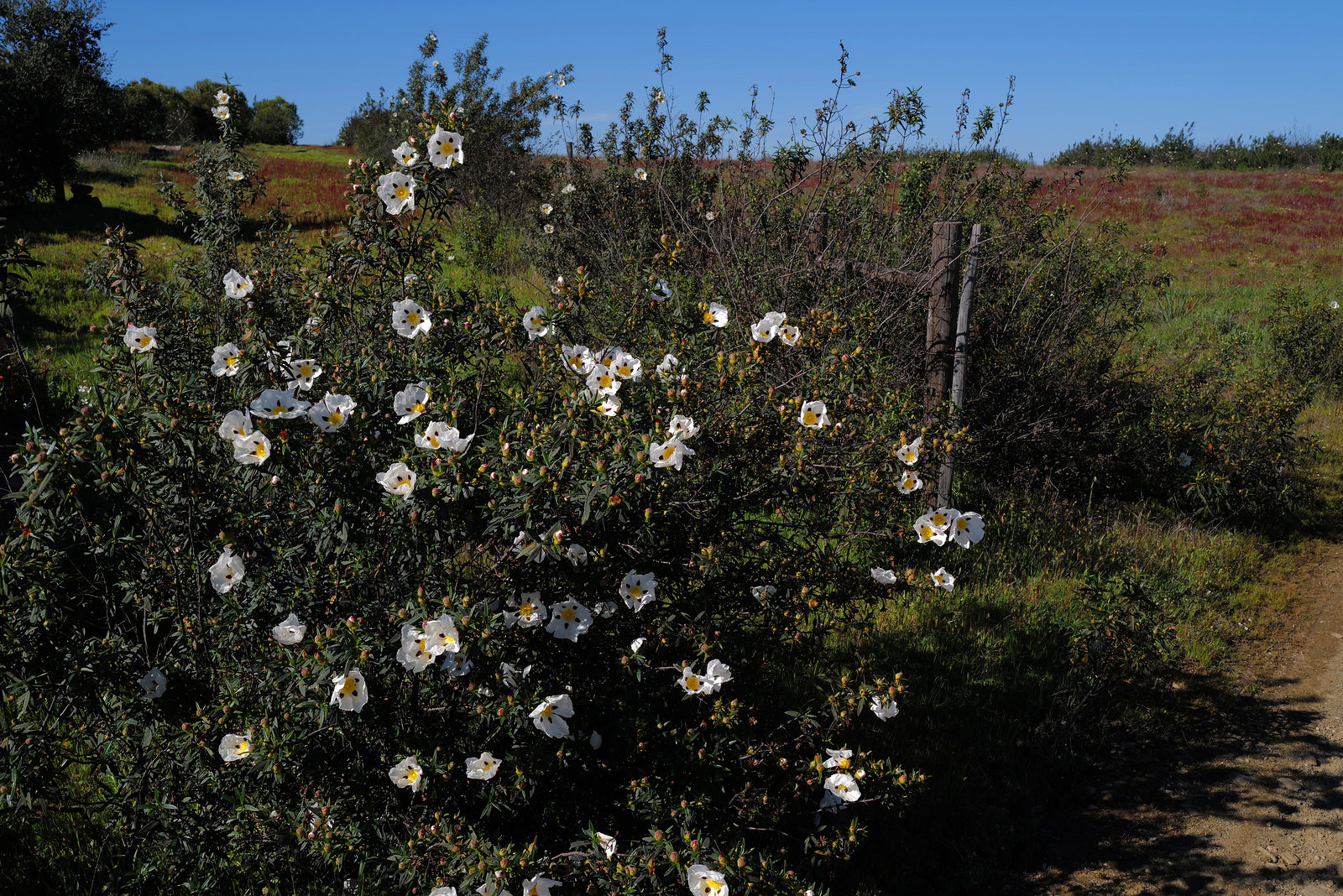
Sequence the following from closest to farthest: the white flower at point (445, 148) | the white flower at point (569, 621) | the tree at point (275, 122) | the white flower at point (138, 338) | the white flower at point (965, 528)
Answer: the white flower at point (569, 621) → the white flower at point (138, 338) → the white flower at point (445, 148) → the white flower at point (965, 528) → the tree at point (275, 122)

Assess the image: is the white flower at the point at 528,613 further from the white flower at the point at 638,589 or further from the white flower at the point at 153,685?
the white flower at the point at 153,685

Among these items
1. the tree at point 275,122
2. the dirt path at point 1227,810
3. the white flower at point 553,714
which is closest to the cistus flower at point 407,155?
the white flower at point 553,714

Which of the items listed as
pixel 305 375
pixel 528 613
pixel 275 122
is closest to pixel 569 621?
pixel 528 613

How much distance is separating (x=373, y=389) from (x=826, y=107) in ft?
13.6

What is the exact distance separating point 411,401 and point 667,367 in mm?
746

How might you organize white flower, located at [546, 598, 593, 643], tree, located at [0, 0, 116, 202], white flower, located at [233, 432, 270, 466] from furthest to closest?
tree, located at [0, 0, 116, 202]
white flower, located at [546, 598, 593, 643]
white flower, located at [233, 432, 270, 466]

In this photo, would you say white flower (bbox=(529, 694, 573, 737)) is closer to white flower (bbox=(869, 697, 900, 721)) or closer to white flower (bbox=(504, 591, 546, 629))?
white flower (bbox=(504, 591, 546, 629))

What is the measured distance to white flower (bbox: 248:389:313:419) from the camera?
1927mm

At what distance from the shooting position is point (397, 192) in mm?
2408

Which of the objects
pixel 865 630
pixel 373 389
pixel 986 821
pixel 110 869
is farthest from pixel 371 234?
pixel 986 821

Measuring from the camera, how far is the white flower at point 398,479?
1.92 metres

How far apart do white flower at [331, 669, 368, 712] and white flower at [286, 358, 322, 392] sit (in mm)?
813

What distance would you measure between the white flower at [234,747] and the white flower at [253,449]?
0.67 m

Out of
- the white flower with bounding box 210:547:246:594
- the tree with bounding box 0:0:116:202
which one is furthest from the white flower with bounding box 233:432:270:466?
the tree with bounding box 0:0:116:202
